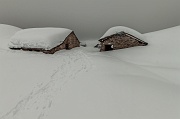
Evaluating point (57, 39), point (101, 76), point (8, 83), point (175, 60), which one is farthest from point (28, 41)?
point (175, 60)

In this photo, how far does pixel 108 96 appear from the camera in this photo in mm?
11102

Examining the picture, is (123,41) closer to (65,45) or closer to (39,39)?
(65,45)

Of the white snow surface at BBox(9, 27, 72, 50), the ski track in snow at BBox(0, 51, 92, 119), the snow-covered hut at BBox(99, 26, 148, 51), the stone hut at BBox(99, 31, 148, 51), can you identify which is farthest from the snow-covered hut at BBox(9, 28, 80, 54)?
the ski track in snow at BBox(0, 51, 92, 119)

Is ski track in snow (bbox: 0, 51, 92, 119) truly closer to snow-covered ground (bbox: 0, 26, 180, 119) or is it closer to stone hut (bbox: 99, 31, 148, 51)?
snow-covered ground (bbox: 0, 26, 180, 119)

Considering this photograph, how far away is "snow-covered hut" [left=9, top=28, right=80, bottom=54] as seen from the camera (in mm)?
25328

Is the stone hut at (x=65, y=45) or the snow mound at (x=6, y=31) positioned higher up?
the snow mound at (x=6, y=31)

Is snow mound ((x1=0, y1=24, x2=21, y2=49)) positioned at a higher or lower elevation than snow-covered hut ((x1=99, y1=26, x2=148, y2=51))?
higher

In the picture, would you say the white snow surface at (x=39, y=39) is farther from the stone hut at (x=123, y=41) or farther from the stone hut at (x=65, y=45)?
the stone hut at (x=123, y=41)

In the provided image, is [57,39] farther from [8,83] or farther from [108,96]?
[108,96]

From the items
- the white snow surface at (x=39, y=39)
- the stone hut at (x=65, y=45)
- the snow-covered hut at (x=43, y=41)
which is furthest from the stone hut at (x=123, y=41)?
the white snow surface at (x=39, y=39)

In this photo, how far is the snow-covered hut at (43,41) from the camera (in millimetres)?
25328

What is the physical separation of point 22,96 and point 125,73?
24.0ft

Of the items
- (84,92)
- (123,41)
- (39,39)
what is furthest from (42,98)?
(123,41)

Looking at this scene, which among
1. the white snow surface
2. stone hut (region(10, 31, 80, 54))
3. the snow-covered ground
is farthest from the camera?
the white snow surface
